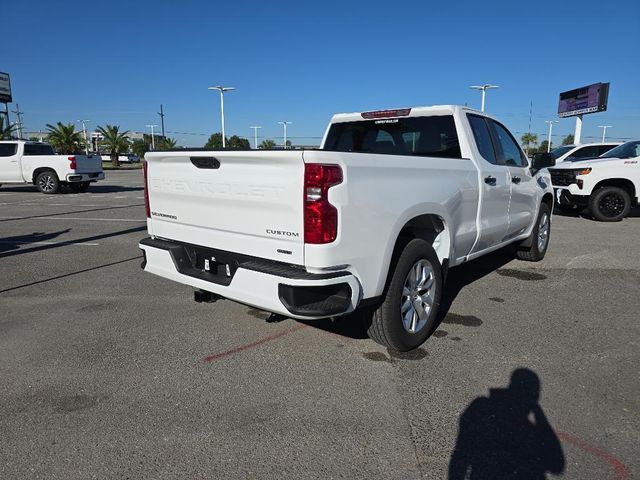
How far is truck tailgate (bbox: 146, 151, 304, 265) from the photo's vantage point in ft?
9.61

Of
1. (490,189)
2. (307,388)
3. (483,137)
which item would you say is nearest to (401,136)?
(483,137)

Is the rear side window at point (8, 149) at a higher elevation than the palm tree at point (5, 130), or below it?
below

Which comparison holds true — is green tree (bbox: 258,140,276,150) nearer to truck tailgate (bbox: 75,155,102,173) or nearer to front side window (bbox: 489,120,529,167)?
front side window (bbox: 489,120,529,167)

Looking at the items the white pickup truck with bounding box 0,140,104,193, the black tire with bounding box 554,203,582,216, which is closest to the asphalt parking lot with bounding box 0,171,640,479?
the black tire with bounding box 554,203,582,216

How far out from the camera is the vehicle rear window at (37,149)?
1780 centimetres

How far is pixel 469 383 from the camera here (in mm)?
3229

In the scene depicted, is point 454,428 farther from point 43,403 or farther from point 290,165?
point 43,403

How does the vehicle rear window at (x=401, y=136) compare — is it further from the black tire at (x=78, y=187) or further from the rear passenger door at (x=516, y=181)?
the black tire at (x=78, y=187)

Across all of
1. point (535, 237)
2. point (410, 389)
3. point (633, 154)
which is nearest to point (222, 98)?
point (633, 154)

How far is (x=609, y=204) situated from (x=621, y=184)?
0.50 metres

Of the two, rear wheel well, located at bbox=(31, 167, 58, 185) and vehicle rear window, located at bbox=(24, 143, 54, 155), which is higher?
vehicle rear window, located at bbox=(24, 143, 54, 155)

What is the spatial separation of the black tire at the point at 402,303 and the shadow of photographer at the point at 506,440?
29.0 inches

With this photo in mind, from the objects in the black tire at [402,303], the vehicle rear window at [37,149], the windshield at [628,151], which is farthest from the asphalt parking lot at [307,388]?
the vehicle rear window at [37,149]

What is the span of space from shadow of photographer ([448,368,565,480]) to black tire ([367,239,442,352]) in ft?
2.41
